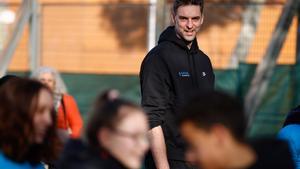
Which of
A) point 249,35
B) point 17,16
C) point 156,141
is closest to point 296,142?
point 156,141

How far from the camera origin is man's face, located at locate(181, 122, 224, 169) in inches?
120

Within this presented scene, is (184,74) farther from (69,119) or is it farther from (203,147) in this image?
(69,119)

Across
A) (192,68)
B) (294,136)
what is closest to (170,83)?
(192,68)

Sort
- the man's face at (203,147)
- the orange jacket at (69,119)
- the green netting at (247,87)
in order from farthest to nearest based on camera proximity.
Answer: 1. the green netting at (247,87)
2. the orange jacket at (69,119)
3. the man's face at (203,147)

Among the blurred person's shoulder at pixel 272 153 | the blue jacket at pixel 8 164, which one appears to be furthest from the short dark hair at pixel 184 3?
the blue jacket at pixel 8 164

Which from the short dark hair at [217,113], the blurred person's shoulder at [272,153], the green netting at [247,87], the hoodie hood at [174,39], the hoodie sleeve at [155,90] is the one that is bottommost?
the green netting at [247,87]

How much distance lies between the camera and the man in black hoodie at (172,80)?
202 inches

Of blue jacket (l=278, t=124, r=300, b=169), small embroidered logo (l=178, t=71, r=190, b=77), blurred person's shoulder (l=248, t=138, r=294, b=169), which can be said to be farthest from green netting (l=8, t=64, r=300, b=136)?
blurred person's shoulder (l=248, t=138, r=294, b=169)

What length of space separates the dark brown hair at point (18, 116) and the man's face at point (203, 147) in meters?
0.84

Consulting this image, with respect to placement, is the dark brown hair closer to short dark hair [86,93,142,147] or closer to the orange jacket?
short dark hair [86,93,142,147]

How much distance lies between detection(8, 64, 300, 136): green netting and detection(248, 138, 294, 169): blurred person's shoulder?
6034mm

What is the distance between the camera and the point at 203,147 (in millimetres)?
3057

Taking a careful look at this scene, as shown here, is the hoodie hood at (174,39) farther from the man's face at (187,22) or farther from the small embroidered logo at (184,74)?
the small embroidered logo at (184,74)

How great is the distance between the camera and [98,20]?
40.2ft
